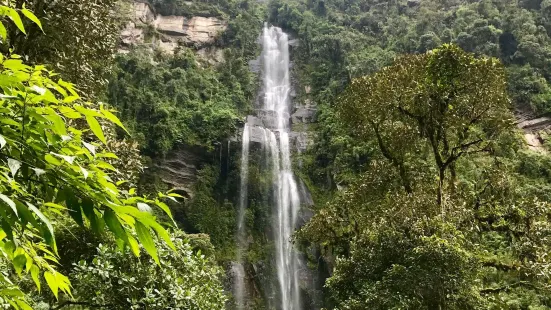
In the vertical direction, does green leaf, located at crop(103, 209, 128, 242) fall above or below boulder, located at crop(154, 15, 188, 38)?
below

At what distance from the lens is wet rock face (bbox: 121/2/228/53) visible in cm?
3412

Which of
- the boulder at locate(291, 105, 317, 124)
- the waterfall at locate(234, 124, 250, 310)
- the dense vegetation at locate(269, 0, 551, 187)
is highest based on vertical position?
the dense vegetation at locate(269, 0, 551, 187)

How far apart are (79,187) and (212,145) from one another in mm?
25225

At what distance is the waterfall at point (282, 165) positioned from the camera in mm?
21134

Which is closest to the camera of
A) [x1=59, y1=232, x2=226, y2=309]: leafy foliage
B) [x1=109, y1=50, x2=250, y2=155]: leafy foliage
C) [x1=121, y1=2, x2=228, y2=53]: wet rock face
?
[x1=59, y1=232, x2=226, y2=309]: leafy foliage

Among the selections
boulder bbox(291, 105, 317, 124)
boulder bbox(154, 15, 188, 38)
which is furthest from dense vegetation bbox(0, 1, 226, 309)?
boulder bbox(154, 15, 188, 38)

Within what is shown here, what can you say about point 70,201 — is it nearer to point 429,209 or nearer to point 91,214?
point 91,214

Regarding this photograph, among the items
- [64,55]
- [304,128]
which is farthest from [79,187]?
[304,128]

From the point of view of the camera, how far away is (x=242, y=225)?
23781mm

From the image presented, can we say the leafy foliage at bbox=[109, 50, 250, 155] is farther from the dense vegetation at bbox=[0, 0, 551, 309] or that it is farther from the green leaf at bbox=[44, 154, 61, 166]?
the green leaf at bbox=[44, 154, 61, 166]

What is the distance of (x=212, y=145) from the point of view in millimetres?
26328

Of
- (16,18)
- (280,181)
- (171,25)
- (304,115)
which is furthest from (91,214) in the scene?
(171,25)

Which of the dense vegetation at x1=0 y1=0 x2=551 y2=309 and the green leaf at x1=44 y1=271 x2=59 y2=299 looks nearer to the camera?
the dense vegetation at x1=0 y1=0 x2=551 y2=309

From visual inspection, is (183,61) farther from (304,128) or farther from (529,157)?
(529,157)
